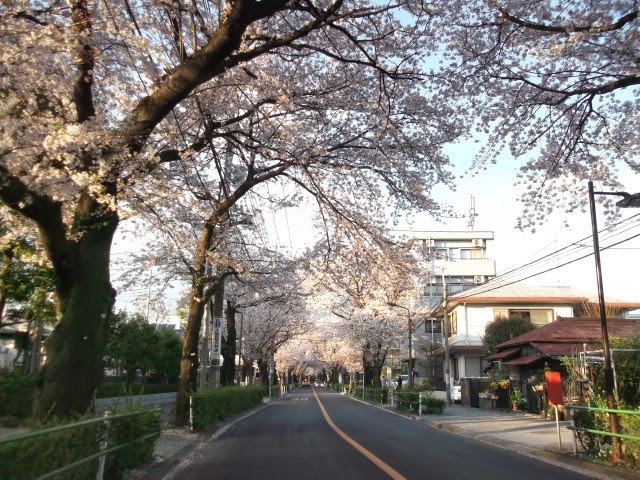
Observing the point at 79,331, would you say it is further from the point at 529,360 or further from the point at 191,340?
the point at 529,360

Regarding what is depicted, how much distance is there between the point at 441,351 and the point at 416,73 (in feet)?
115

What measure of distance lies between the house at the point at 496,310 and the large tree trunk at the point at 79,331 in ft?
107

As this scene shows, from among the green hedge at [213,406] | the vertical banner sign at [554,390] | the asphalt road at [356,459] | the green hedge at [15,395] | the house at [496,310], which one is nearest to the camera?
the asphalt road at [356,459]

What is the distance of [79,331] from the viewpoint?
7.72 metres

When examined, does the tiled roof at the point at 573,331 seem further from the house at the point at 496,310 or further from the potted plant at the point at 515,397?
the house at the point at 496,310

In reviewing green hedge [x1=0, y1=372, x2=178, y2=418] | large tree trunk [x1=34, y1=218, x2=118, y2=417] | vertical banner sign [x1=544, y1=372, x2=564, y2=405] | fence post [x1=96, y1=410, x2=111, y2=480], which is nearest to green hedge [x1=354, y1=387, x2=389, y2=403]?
green hedge [x1=0, y1=372, x2=178, y2=418]

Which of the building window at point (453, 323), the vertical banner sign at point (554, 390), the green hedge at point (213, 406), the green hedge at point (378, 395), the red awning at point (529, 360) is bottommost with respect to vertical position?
the green hedge at point (378, 395)

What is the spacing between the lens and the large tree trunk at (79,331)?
7.45m

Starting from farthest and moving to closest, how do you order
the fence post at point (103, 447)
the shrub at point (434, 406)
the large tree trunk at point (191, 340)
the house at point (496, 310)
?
1. the house at point (496, 310)
2. the shrub at point (434, 406)
3. the large tree trunk at point (191, 340)
4. the fence post at point (103, 447)

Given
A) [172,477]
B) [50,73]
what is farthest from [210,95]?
[172,477]

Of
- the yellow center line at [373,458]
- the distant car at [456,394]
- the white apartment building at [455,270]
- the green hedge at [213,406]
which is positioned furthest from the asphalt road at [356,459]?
the white apartment building at [455,270]

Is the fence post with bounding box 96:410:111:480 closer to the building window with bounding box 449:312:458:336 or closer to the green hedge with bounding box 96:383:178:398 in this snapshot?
the green hedge with bounding box 96:383:178:398

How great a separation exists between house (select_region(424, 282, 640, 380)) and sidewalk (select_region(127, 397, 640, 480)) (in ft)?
56.4

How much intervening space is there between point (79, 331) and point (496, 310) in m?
36.3
